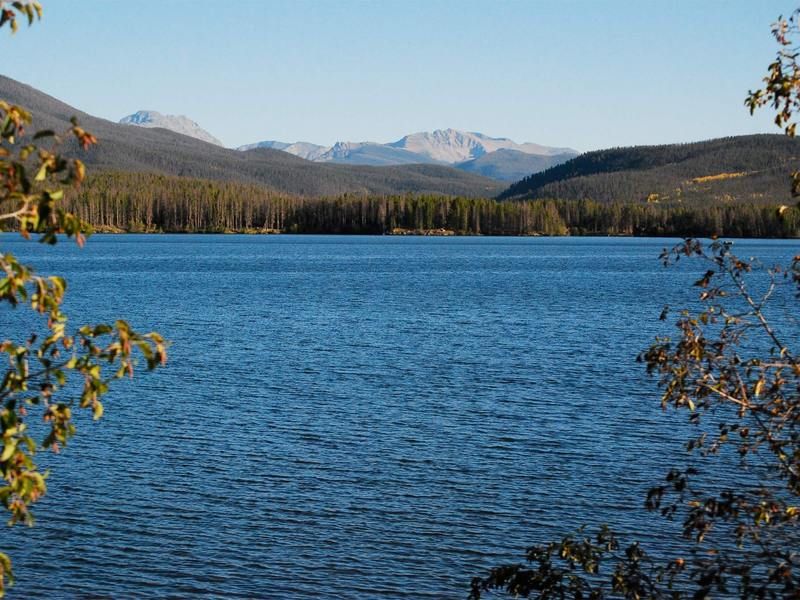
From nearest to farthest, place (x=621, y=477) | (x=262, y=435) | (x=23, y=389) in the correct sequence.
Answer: (x=23, y=389)
(x=621, y=477)
(x=262, y=435)

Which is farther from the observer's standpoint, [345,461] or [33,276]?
[345,461]

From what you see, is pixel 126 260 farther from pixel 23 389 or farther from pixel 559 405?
pixel 23 389

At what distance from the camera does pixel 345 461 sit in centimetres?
2359

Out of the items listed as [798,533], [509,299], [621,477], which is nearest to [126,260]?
[509,299]

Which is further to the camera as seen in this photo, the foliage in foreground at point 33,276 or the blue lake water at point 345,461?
the blue lake water at point 345,461

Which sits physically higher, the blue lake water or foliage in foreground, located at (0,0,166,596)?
foliage in foreground, located at (0,0,166,596)

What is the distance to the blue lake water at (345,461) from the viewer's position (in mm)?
17281

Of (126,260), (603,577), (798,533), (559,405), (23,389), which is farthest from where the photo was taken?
(126,260)

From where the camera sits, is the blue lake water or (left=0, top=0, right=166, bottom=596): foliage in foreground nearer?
(left=0, top=0, right=166, bottom=596): foliage in foreground

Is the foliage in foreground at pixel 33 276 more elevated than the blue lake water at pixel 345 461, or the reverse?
the foliage in foreground at pixel 33 276

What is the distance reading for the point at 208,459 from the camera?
23672 mm

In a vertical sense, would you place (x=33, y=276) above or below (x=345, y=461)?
above

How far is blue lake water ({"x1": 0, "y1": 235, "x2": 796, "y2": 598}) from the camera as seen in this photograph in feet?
56.7

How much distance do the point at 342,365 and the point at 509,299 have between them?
3372cm
